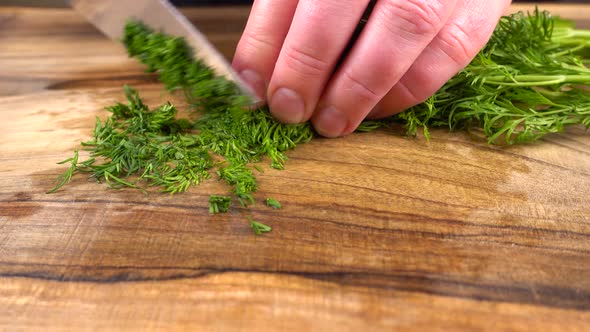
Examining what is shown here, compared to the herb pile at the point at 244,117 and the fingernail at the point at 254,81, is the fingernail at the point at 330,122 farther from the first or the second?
the fingernail at the point at 254,81

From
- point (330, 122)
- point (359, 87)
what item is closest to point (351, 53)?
point (359, 87)

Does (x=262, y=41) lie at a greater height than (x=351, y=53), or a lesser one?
lesser

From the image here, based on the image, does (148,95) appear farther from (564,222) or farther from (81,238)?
(564,222)

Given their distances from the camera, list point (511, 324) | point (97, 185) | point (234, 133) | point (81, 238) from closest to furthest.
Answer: point (511, 324)
point (81, 238)
point (97, 185)
point (234, 133)

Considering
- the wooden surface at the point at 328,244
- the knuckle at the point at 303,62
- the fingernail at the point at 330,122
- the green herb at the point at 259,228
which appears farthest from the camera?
the fingernail at the point at 330,122

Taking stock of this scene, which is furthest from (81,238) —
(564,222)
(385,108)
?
(564,222)

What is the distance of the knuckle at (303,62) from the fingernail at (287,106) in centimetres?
8

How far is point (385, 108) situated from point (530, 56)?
57cm

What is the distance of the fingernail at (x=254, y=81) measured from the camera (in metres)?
1.58

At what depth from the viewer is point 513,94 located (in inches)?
66.2

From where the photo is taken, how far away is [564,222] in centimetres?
133

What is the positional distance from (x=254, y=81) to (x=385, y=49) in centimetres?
44

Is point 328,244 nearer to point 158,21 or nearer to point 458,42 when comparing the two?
point 458,42

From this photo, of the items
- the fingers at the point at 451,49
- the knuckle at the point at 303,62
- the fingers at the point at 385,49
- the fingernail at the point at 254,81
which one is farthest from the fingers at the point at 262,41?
the fingers at the point at 451,49
